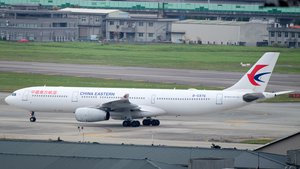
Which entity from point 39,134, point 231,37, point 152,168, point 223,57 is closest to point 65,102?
point 39,134

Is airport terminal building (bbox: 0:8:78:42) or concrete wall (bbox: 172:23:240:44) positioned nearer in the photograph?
→ airport terminal building (bbox: 0:8:78:42)

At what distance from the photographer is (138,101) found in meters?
72.5

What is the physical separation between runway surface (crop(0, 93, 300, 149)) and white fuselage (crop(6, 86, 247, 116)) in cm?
121

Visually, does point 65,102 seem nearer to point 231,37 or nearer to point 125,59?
point 125,59

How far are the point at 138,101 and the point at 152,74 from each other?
45.1 metres

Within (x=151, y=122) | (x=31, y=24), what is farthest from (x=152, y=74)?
(x=31, y=24)

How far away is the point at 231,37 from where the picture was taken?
185 meters

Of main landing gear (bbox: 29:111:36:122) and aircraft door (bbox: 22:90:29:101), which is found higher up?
aircraft door (bbox: 22:90:29:101)

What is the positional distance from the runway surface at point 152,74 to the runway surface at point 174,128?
81.3 ft

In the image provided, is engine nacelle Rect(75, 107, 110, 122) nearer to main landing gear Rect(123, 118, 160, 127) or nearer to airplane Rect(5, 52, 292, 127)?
airplane Rect(5, 52, 292, 127)

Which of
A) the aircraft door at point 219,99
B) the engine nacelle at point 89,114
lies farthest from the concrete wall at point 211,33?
the engine nacelle at point 89,114

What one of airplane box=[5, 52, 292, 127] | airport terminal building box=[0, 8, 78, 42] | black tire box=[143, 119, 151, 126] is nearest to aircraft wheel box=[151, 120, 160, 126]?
airplane box=[5, 52, 292, 127]

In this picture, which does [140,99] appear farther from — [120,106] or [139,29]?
[139,29]

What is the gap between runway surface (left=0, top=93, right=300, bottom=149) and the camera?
62.3 meters
